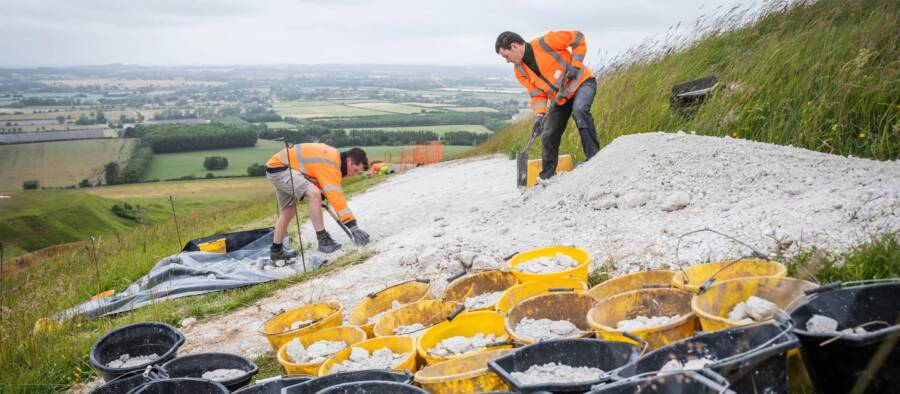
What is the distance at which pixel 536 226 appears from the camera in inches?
210

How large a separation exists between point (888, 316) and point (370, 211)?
293 inches

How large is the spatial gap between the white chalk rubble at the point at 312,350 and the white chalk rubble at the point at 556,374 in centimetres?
132

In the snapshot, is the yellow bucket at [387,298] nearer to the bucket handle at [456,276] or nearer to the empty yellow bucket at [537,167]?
the bucket handle at [456,276]

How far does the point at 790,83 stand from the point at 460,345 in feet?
16.9

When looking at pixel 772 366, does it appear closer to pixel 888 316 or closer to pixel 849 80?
pixel 888 316

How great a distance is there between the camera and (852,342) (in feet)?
6.37

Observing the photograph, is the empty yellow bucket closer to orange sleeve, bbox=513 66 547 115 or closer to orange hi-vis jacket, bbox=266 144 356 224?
orange sleeve, bbox=513 66 547 115

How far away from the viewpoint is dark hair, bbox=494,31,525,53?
649 cm

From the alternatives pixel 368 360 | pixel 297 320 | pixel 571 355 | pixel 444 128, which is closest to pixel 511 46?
pixel 297 320

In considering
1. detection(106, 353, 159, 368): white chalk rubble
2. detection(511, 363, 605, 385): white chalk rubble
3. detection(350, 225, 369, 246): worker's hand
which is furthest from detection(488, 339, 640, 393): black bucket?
detection(350, 225, 369, 246): worker's hand

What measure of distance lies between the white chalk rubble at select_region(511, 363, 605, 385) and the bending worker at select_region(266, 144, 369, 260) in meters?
4.24

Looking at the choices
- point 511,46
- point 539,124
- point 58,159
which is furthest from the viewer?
point 58,159

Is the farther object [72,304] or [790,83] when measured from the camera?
[790,83]

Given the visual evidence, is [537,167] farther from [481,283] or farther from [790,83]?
[481,283]
